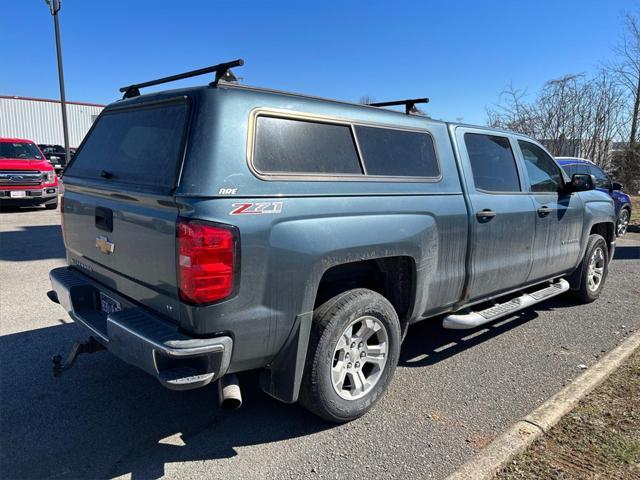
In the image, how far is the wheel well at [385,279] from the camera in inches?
132

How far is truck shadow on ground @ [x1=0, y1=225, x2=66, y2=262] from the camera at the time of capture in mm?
7785

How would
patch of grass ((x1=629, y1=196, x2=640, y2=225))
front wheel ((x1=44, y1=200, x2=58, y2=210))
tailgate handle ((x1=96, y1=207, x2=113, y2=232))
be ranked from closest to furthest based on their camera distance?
1. tailgate handle ((x1=96, y1=207, x2=113, y2=232))
2. front wheel ((x1=44, y1=200, x2=58, y2=210))
3. patch of grass ((x1=629, y1=196, x2=640, y2=225))

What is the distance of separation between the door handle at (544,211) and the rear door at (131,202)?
11.4ft

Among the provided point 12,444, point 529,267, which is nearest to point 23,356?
point 12,444

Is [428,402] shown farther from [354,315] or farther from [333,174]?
[333,174]

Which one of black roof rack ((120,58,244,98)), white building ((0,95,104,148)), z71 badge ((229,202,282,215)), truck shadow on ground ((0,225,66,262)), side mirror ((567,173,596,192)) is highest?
white building ((0,95,104,148))

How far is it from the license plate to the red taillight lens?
0.88 m

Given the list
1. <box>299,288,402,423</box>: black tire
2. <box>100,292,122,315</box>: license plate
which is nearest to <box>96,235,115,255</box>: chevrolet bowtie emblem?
<box>100,292,122,315</box>: license plate

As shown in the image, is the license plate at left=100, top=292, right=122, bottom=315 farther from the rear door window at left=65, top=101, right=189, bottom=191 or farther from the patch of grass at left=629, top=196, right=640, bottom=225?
the patch of grass at left=629, top=196, right=640, bottom=225

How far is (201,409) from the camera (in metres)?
3.39

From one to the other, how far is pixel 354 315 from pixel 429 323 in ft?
8.05

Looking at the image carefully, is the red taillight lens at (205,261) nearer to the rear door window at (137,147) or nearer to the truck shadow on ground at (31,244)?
the rear door window at (137,147)

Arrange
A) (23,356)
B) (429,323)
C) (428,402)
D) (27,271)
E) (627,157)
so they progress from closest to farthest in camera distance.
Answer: (428,402) → (23,356) → (429,323) → (27,271) → (627,157)

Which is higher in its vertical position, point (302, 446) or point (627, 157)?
point (627, 157)
